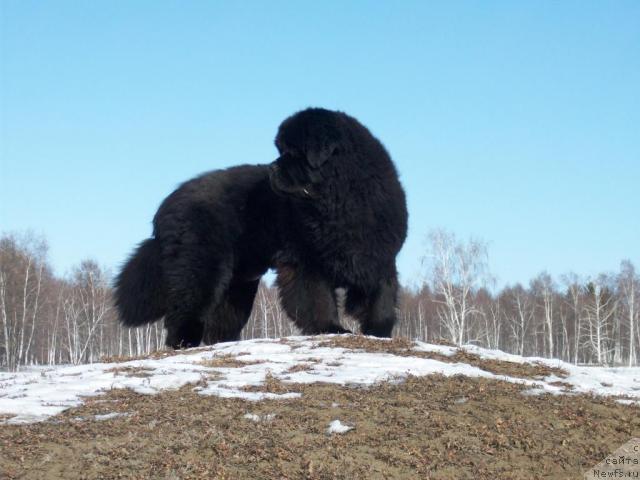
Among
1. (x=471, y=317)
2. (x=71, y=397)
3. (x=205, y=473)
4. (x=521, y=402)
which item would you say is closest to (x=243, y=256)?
(x=71, y=397)

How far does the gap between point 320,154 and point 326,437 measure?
3876 mm

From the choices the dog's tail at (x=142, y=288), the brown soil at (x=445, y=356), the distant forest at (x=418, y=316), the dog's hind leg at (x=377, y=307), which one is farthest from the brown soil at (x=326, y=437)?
the distant forest at (x=418, y=316)

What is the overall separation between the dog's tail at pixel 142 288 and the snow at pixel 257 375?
1.64 meters

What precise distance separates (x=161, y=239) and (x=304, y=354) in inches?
113

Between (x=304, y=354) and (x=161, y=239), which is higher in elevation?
(x=161, y=239)

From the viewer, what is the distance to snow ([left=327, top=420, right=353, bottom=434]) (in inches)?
177

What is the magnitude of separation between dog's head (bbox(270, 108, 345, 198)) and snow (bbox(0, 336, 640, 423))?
170 cm

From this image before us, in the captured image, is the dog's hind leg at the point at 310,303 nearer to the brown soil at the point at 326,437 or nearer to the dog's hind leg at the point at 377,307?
the dog's hind leg at the point at 377,307

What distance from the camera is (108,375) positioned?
6.05 metres

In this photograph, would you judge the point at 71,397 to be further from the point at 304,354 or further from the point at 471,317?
the point at 471,317

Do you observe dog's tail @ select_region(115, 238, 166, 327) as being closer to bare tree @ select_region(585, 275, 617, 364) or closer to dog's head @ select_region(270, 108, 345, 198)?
dog's head @ select_region(270, 108, 345, 198)

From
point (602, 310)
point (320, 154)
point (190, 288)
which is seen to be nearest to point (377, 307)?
point (320, 154)

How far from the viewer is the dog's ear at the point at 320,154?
25.1ft

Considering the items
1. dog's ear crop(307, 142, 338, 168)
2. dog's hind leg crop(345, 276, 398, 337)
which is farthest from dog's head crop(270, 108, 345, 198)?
dog's hind leg crop(345, 276, 398, 337)
